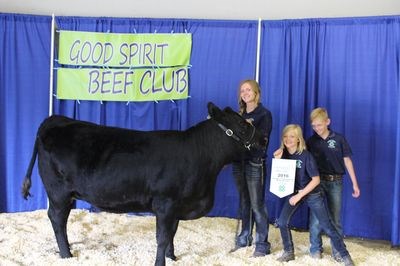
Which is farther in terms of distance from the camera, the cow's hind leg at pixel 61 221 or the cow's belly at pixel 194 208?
the cow's hind leg at pixel 61 221

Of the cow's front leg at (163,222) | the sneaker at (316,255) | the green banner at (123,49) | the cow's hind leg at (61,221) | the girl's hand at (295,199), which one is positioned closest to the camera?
the cow's front leg at (163,222)

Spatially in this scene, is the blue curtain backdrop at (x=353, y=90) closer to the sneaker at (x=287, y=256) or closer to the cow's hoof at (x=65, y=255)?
the sneaker at (x=287, y=256)

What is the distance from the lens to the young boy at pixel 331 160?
333cm

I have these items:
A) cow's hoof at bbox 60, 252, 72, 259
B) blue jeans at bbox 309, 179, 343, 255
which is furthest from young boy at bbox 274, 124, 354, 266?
cow's hoof at bbox 60, 252, 72, 259

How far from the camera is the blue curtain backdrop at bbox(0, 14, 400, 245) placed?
13.4ft

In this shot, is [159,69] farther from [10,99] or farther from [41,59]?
[10,99]

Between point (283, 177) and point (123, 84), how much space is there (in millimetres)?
2181

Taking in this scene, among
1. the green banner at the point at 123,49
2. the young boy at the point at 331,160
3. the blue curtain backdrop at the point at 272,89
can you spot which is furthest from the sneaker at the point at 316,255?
the green banner at the point at 123,49

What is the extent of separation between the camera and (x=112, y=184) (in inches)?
122

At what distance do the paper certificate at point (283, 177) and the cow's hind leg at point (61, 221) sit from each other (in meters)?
1.59

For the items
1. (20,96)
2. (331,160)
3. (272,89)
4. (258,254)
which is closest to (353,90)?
(272,89)

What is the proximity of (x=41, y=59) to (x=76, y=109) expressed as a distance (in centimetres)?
65

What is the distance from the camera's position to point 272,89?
4.41 metres

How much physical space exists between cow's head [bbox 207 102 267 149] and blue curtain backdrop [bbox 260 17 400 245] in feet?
4.18
